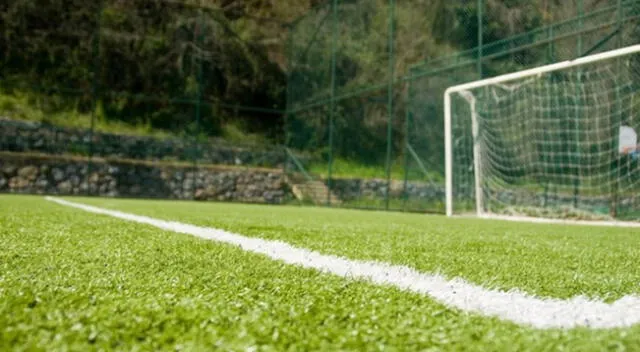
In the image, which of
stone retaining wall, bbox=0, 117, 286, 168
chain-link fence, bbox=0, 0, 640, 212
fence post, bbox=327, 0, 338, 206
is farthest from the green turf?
stone retaining wall, bbox=0, 117, 286, 168

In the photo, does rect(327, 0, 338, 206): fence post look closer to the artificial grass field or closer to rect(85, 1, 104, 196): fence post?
rect(85, 1, 104, 196): fence post

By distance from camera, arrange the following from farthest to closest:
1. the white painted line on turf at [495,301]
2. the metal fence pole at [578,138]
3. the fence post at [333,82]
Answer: the fence post at [333,82]
the metal fence pole at [578,138]
the white painted line on turf at [495,301]

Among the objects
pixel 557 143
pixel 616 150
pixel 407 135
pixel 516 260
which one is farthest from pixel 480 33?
pixel 516 260

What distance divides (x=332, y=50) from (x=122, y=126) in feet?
16.1

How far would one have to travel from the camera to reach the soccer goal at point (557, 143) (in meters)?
7.56

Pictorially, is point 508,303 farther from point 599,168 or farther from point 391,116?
point 391,116

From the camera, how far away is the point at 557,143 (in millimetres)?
8125

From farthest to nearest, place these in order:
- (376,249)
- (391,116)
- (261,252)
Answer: (391,116)
(376,249)
(261,252)

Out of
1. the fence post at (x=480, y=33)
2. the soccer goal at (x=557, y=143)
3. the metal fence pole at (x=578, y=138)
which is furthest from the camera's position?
the fence post at (x=480, y=33)

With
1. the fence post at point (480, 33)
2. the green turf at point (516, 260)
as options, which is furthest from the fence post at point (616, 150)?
the green turf at point (516, 260)

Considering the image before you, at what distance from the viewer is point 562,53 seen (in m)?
8.23

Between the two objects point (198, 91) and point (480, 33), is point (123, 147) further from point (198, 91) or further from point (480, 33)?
point (480, 33)

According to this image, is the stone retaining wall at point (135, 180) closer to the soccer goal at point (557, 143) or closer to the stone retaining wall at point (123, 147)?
the stone retaining wall at point (123, 147)

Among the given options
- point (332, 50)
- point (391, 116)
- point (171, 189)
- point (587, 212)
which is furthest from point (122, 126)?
point (587, 212)
